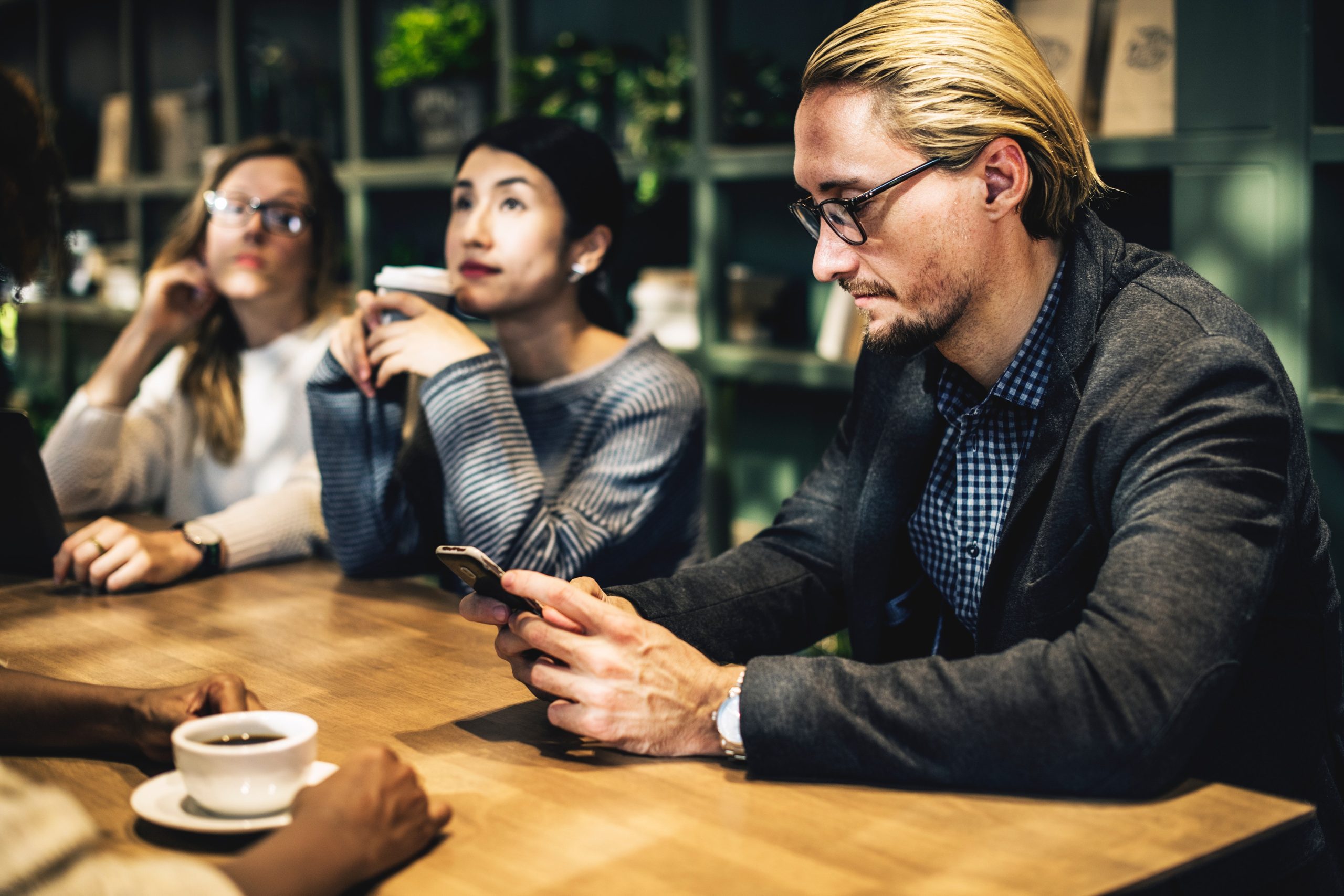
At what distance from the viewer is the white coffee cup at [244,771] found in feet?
3.22

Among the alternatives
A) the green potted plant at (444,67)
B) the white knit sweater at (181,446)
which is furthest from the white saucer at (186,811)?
the green potted plant at (444,67)

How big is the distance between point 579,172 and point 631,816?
1.44 metres

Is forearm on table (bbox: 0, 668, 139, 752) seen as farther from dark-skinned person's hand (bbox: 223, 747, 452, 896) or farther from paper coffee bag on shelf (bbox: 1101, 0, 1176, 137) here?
paper coffee bag on shelf (bbox: 1101, 0, 1176, 137)

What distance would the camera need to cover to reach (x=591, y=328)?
2.31m

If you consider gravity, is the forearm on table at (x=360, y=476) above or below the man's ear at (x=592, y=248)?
below

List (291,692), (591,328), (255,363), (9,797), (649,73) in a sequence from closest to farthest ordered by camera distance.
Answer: (9,797) → (291,692) → (591,328) → (255,363) → (649,73)

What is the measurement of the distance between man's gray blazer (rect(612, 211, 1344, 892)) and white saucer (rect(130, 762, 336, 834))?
0.39 m

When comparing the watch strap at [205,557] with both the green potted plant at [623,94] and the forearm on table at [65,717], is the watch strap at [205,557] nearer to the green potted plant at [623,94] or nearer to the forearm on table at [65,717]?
the forearm on table at [65,717]

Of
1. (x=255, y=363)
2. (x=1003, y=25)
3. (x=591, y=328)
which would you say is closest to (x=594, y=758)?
(x=1003, y=25)

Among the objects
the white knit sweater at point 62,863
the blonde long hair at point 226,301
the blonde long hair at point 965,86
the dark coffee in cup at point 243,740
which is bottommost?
the dark coffee in cup at point 243,740

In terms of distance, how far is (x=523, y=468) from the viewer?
Answer: 1.89 m

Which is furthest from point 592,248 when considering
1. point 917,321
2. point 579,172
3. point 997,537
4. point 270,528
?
point 997,537

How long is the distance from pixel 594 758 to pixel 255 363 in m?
1.77

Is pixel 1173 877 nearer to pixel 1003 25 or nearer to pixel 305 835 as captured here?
pixel 305 835
